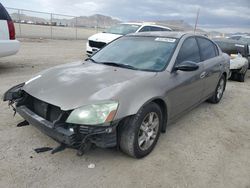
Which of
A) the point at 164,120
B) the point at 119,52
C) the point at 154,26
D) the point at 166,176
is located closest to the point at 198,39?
the point at 119,52

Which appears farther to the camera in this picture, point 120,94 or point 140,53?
point 140,53

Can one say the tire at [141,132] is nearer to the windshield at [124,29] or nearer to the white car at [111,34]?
the white car at [111,34]

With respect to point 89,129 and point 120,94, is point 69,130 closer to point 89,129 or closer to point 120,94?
point 89,129

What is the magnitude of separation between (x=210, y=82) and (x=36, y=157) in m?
3.42

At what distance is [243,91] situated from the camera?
699cm

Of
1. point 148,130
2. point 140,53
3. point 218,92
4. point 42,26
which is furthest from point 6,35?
point 42,26

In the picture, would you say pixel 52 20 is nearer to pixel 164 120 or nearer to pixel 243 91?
pixel 243 91

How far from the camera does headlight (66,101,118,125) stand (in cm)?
258

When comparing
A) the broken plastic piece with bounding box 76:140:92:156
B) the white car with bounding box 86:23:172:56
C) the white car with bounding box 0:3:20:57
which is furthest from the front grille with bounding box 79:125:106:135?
the white car with bounding box 86:23:172:56

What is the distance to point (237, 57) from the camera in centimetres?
845

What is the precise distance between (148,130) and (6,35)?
5136mm

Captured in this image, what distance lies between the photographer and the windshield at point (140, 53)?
3.55m

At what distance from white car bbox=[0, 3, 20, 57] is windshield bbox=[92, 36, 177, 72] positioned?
341 cm

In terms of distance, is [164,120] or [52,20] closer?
[164,120]
